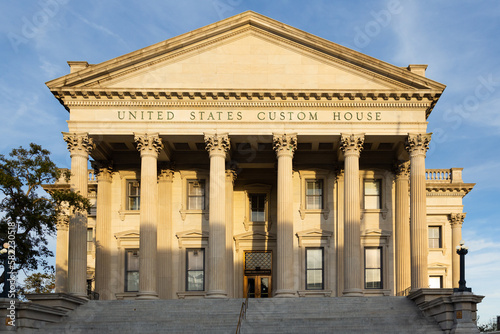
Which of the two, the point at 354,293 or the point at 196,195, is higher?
the point at 196,195

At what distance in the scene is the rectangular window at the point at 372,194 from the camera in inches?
1831

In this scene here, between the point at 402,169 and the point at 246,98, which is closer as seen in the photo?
the point at 246,98

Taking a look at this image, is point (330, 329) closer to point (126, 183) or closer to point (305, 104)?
point (305, 104)

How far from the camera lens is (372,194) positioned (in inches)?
1837

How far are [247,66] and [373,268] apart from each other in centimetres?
1432

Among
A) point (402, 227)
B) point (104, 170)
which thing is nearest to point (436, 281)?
point (402, 227)

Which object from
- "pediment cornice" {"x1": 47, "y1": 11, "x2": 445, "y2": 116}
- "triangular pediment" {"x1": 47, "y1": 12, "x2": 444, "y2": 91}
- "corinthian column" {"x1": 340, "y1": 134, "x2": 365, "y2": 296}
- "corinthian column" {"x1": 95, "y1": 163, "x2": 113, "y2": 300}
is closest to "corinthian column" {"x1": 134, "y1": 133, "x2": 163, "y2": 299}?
"pediment cornice" {"x1": 47, "y1": 11, "x2": 445, "y2": 116}

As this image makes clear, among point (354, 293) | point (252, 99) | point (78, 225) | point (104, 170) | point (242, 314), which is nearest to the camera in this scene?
point (242, 314)

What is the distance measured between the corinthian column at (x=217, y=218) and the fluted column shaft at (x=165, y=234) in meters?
4.93

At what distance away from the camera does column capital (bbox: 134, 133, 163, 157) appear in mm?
41031

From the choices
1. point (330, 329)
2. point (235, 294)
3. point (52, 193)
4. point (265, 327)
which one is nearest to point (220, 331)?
point (265, 327)

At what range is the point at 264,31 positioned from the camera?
4262 cm

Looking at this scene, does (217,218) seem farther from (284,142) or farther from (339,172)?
(339,172)

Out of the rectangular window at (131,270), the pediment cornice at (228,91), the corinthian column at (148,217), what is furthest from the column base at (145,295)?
the pediment cornice at (228,91)
